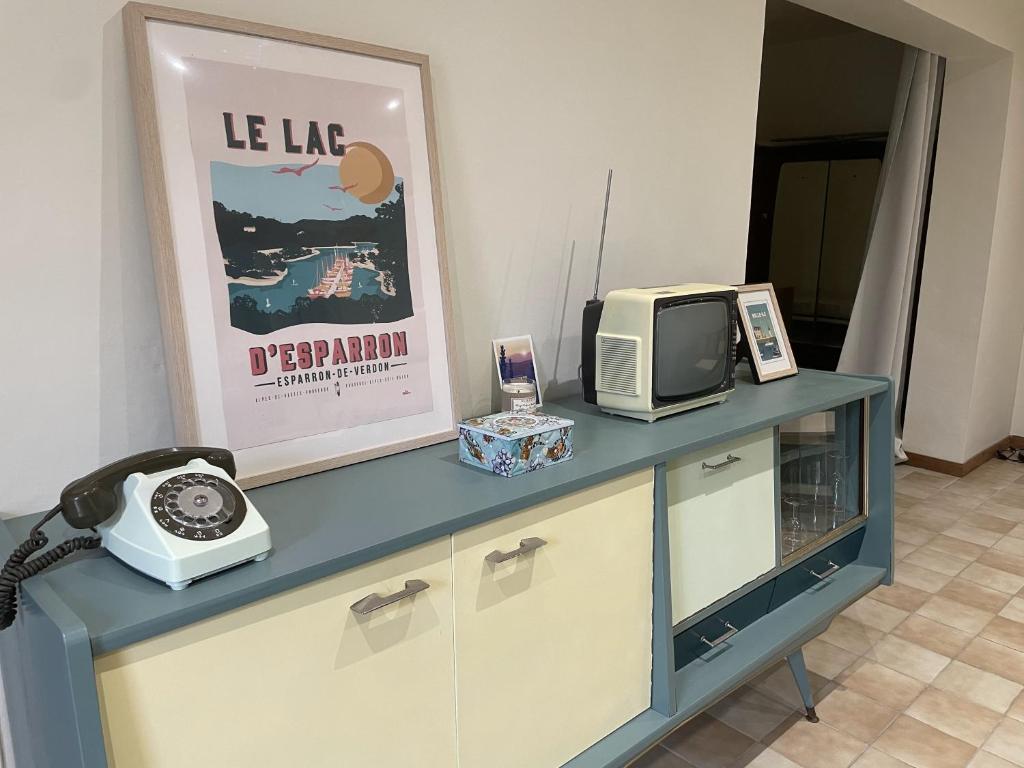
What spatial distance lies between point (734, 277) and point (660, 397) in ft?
2.81

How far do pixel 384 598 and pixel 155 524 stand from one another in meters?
0.30

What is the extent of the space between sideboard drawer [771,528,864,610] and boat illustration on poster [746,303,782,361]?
0.53 m

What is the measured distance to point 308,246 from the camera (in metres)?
1.31

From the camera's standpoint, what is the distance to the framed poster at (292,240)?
117 centimetres

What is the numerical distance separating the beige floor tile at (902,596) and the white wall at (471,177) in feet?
4.38

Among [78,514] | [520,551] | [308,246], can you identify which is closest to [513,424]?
[520,551]

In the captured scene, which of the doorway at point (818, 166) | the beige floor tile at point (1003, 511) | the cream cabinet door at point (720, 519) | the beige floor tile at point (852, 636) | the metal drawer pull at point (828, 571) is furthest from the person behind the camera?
the doorway at point (818, 166)

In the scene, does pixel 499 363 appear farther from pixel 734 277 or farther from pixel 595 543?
pixel 734 277

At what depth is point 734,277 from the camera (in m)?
2.33

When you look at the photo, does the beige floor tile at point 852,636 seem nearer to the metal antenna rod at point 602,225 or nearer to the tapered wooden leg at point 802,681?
the tapered wooden leg at point 802,681

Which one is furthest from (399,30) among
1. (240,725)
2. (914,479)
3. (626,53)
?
(914,479)

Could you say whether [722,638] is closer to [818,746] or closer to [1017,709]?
[818,746]

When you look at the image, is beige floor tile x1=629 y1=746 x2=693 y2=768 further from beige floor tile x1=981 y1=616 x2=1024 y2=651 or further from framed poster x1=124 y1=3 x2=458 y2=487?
beige floor tile x1=981 y1=616 x2=1024 y2=651

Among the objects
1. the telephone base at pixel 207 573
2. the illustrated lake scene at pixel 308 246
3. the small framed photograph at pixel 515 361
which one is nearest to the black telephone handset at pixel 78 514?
the telephone base at pixel 207 573
